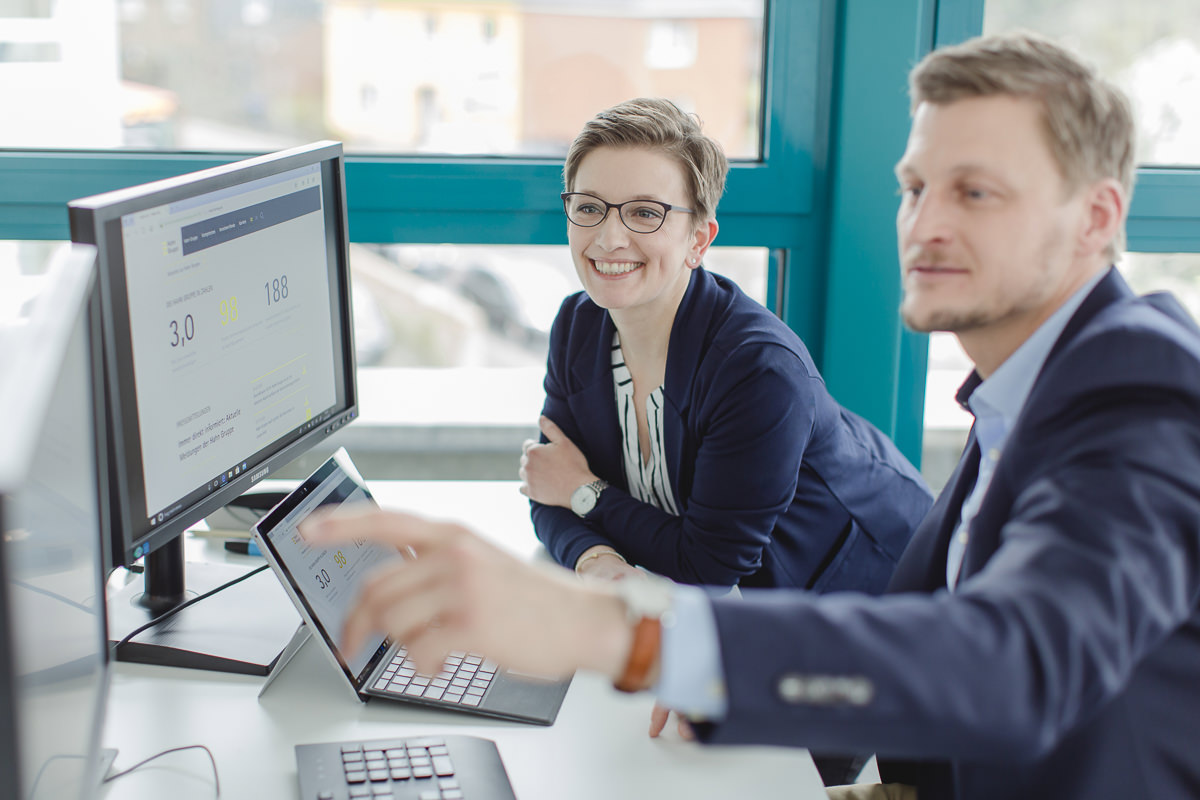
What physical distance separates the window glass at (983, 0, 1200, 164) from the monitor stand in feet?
5.47

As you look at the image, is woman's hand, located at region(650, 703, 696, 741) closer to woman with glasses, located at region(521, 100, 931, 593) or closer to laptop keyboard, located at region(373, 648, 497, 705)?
laptop keyboard, located at region(373, 648, 497, 705)

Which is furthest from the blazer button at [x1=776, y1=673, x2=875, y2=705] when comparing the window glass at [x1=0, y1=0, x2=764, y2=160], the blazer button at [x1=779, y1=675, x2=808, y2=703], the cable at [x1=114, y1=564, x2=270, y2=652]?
the window glass at [x1=0, y1=0, x2=764, y2=160]

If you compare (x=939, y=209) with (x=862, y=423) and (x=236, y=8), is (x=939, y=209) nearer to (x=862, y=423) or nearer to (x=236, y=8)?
(x=862, y=423)

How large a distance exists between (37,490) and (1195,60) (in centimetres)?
229

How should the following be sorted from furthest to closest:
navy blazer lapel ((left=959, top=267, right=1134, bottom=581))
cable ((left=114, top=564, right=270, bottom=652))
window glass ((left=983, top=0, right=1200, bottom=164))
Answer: window glass ((left=983, top=0, right=1200, bottom=164)) < cable ((left=114, top=564, right=270, bottom=652)) < navy blazer lapel ((left=959, top=267, right=1134, bottom=581))

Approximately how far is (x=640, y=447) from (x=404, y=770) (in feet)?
2.63

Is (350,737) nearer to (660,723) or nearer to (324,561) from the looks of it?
(324,561)

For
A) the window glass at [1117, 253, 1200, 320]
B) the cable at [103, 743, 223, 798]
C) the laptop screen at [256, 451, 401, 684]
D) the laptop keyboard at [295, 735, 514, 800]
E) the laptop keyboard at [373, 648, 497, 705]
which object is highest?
the window glass at [1117, 253, 1200, 320]

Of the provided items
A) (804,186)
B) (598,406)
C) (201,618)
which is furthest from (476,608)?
→ (804,186)

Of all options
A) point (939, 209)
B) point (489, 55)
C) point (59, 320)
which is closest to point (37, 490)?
point (59, 320)

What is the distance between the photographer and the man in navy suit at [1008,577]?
0.67 metres

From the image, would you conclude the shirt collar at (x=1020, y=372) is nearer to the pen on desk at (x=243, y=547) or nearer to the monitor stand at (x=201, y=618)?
the monitor stand at (x=201, y=618)

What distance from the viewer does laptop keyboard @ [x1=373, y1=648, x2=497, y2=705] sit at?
115 cm

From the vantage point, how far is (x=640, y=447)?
171 centimetres
